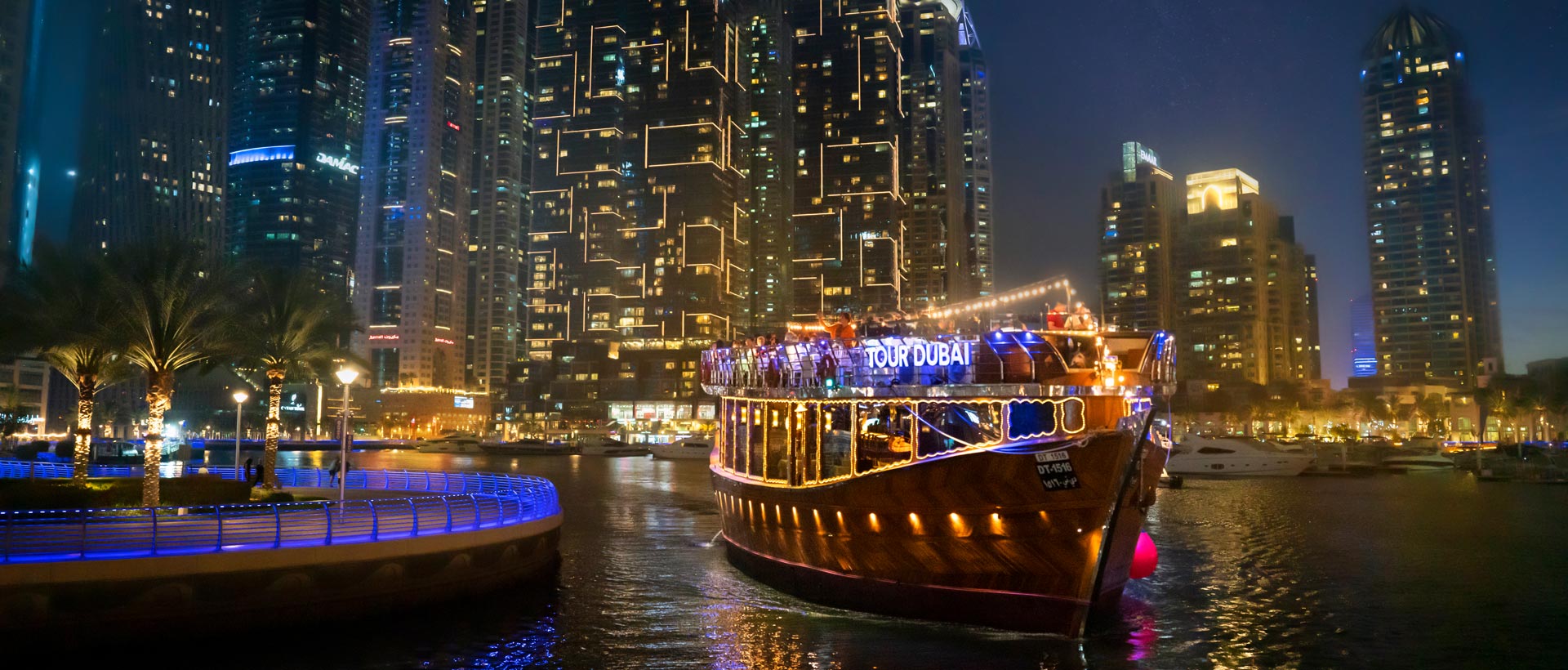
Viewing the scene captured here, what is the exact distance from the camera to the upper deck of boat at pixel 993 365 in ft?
61.5

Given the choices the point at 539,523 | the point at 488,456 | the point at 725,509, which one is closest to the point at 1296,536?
the point at 725,509

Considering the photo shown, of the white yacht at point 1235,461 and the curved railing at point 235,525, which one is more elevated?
the curved railing at point 235,525

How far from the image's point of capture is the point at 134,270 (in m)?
27.1

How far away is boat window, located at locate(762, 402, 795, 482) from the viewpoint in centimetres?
2297

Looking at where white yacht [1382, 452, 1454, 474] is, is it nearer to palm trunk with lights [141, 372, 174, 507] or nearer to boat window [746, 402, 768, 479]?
boat window [746, 402, 768, 479]

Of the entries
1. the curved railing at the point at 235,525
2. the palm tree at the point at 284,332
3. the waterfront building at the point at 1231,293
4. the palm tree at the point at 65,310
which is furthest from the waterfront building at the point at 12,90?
the waterfront building at the point at 1231,293

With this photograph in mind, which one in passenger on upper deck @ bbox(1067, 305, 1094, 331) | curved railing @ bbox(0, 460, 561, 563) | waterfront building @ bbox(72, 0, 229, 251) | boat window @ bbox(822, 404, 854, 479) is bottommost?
curved railing @ bbox(0, 460, 561, 563)

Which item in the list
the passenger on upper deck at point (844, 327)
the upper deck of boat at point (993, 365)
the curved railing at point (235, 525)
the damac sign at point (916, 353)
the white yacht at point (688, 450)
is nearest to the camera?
the curved railing at point (235, 525)

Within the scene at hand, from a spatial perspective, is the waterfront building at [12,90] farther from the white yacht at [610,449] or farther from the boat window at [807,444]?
the boat window at [807,444]

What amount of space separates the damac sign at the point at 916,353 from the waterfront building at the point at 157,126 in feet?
610

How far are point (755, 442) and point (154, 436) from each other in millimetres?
17162

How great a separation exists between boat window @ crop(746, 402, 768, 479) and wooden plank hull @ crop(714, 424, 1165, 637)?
10.2 feet

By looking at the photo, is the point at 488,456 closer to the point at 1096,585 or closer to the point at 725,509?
the point at 725,509

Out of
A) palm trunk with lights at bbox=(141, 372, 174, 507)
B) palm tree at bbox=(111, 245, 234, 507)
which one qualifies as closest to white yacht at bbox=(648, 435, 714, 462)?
palm tree at bbox=(111, 245, 234, 507)
